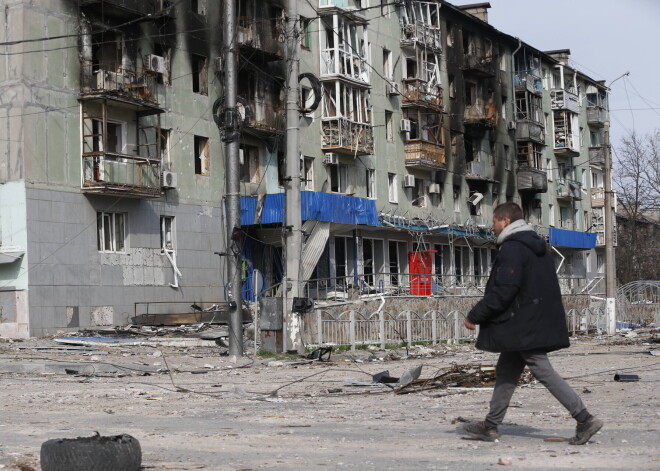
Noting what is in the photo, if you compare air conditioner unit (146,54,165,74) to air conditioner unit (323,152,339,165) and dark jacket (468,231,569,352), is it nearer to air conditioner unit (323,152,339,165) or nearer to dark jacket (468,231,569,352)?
air conditioner unit (323,152,339,165)

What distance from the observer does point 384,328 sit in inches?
1067

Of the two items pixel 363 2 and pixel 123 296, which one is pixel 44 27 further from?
pixel 363 2

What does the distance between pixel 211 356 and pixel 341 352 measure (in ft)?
10.1

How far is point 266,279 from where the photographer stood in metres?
39.9

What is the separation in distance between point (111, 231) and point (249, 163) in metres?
7.98

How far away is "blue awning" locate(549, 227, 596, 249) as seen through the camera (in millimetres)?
62281

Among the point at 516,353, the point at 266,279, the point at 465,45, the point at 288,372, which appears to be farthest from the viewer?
the point at 465,45

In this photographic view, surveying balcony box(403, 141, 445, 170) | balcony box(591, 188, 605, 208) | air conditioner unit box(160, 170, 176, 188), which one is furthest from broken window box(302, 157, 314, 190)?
balcony box(591, 188, 605, 208)

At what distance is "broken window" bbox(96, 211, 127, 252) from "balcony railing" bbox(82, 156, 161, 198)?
1006 millimetres

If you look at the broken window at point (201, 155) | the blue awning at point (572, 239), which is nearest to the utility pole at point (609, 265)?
the broken window at point (201, 155)

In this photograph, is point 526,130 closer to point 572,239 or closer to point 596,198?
point 572,239

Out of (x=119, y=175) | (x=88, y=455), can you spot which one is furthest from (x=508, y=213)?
(x=119, y=175)

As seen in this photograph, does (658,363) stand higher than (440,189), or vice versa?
(440,189)

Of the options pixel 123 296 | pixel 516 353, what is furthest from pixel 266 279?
pixel 516 353
